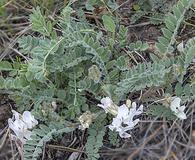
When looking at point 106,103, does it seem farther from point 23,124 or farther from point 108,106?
point 23,124

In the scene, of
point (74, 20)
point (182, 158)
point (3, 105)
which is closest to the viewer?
point (182, 158)

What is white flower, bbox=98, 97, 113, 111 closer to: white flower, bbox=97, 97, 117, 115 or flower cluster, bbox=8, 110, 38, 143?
white flower, bbox=97, 97, 117, 115

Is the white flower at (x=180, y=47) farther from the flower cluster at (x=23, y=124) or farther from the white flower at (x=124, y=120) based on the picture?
the flower cluster at (x=23, y=124)

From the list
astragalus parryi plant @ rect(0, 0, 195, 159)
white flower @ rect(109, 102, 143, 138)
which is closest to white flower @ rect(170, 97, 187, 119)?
astragalus parryi plant @ rect(0, 0, 195, 159)

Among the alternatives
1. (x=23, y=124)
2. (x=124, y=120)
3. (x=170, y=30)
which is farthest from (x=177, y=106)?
(x=23, y=124)

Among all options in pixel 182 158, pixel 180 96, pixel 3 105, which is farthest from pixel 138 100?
pixel 3 105

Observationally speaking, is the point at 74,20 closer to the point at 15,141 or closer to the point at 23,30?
the point at 23,30

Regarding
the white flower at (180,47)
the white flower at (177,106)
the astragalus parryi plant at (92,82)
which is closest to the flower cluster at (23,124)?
the astragalus parryi plant at (92,82)
